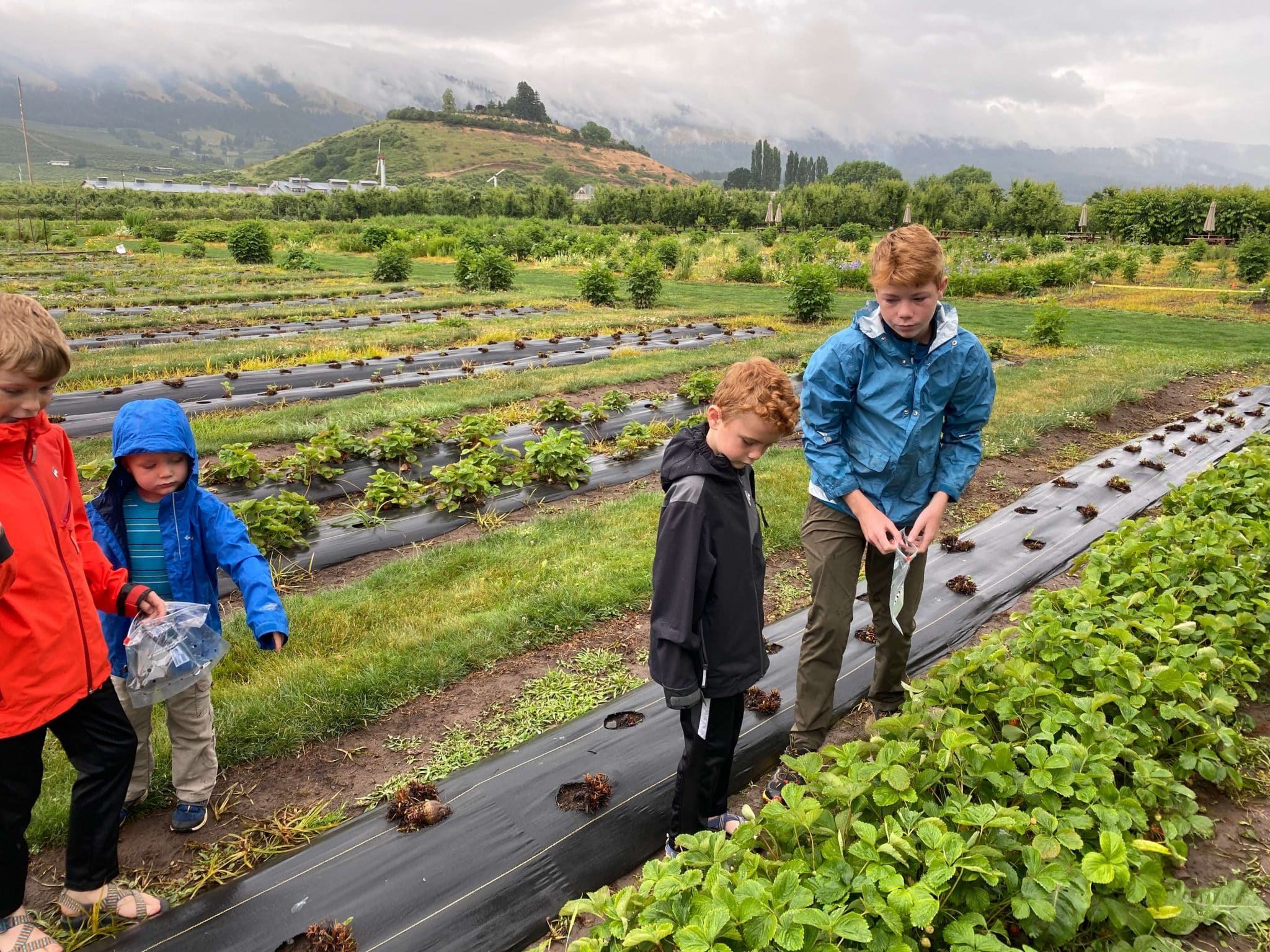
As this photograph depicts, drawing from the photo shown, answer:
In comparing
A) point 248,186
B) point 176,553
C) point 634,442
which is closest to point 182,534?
point 176,553

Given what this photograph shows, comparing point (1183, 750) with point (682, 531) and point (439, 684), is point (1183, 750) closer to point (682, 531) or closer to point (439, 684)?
point (682, 531)

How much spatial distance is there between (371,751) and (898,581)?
2215 millimetres

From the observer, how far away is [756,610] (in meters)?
2.25

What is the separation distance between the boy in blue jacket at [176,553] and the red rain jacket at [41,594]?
241mm

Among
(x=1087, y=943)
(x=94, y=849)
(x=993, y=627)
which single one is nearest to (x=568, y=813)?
(x=94, y=849)

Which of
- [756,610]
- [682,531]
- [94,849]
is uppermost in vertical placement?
[682,531]

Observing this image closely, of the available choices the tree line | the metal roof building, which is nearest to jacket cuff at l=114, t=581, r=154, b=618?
the tree line

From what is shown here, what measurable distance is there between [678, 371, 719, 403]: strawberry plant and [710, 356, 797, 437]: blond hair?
6221mm

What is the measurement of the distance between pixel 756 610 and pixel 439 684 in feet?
6.08

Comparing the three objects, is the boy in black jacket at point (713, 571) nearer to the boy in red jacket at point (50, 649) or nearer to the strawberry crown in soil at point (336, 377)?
the boy in red jacket at point (50, 649)

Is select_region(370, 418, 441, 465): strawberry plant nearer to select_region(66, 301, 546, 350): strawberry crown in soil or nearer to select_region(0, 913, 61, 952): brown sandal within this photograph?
select_region(0, 913, 61, 952): brown sandal

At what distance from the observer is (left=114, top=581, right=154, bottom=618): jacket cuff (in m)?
2.21

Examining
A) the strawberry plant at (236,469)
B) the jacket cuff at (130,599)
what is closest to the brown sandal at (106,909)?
the jacket cuff at (130,599)

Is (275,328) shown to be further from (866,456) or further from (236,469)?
(866,456)
